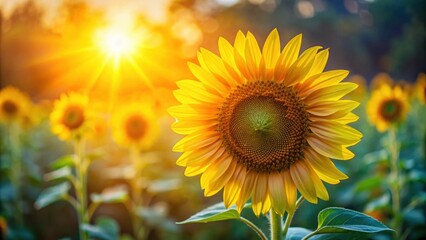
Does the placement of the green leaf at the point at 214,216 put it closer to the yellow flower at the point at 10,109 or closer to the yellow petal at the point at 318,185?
the yellow petal at the point at 318,185

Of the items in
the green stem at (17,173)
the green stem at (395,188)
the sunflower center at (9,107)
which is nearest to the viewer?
the green stem at (395,188)

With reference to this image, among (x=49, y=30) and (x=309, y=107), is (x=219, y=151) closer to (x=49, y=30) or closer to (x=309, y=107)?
(x=309, y=107)

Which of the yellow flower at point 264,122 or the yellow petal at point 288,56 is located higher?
the yellow petal at point 288,56

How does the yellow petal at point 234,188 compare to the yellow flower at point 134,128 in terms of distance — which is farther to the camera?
the yellow flower at point 134,128

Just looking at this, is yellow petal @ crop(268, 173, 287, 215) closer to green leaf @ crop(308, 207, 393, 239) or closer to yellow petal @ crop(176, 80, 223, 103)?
green leaf @ crop(308, 207, 393, 239)

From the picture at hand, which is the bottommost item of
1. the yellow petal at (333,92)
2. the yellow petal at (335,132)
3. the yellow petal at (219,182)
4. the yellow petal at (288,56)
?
the yellow petal at (219,182)

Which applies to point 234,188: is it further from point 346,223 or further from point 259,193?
point 346,223

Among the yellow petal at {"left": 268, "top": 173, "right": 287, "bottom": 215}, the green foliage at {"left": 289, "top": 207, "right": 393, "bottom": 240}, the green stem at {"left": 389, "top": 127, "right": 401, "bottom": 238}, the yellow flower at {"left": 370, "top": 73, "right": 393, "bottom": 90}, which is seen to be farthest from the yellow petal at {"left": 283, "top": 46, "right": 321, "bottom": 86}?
the yellow flower at {"left": 370, "top": 73, "right": 393, "bottom": 90}

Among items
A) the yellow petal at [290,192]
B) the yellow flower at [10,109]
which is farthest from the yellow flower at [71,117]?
the yellow petal at [290,192]
